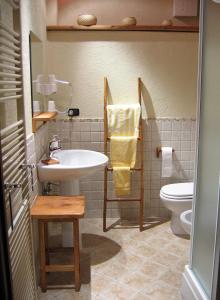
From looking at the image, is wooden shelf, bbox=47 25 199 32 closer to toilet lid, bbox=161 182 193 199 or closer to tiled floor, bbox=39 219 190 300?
toilet lid, bbox=161 182 193 199

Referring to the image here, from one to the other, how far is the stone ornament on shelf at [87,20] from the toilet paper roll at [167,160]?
1.37m

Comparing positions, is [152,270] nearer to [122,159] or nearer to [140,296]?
[140,296]

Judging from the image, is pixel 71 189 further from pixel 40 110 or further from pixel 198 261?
pixel 198 261

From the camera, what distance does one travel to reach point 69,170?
2.31 m

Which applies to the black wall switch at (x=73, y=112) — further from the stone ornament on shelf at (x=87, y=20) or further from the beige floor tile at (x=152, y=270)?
the beige floor tile at (x=152, y=270)

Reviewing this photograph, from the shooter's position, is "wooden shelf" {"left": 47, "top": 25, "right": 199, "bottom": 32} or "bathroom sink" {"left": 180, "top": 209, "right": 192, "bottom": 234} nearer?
"bathroom sink" {"left": 180, "top": 209, "right": 192, "bottom": 234}

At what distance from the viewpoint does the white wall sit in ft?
10.1

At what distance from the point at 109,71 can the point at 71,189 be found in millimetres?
1228

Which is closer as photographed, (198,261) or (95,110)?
(198,261)

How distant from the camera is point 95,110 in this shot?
10.4 ft

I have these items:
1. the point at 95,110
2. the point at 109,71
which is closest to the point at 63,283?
the point at 95,110

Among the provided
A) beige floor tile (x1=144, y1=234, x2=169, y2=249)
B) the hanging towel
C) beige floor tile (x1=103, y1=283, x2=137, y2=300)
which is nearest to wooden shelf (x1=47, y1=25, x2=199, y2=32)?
the hanging towel

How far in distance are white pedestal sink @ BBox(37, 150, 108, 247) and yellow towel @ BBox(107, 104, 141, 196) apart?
0.33 metres

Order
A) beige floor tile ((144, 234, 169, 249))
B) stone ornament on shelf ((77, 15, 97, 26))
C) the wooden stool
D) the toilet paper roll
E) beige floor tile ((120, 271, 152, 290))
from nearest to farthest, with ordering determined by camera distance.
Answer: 1. the wooden stool
2. beige floor tile ((120, 271, 152, 290))
3. beige floor tile ((144, 234, 169, 249))
4. stone ornament on shelf ((77, 15, 97, 26))
5. the toilet paper roll
